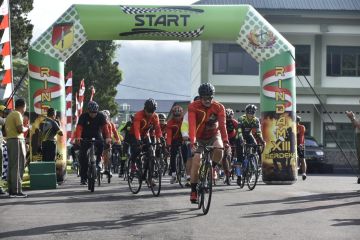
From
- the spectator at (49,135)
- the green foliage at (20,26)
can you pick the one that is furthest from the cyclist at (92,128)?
the green foliage at (20,26)

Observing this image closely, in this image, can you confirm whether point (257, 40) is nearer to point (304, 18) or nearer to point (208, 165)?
point (208, 165)

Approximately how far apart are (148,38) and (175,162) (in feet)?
10.9

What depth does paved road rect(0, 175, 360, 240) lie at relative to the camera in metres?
8.32

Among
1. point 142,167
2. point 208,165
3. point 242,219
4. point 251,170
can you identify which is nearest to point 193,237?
point 242,219

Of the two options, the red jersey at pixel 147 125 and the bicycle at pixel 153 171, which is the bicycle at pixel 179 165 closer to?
the red jersey at pixel 147 125

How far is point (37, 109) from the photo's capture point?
57.6 feet

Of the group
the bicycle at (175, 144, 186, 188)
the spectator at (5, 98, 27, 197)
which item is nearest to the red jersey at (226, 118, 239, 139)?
the bicycle at (175, 144, 186, 188)

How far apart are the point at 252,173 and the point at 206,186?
205 inches

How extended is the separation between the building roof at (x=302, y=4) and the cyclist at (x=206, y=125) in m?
32.5

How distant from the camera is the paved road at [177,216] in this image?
27.3 feet

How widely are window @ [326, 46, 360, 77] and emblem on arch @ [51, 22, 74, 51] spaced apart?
28.6 m

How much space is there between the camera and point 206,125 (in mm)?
11086

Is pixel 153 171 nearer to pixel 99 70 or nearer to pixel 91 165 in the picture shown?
pixel 91 165

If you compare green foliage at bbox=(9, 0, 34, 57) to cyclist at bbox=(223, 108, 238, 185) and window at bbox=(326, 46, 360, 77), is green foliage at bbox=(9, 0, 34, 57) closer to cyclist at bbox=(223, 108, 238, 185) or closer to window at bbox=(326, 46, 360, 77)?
window at bbox=(326, 46, 360, 77)
